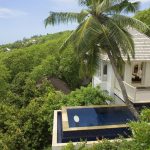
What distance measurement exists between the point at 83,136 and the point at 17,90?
945 inches

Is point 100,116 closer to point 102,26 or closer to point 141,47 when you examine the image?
point 102,26

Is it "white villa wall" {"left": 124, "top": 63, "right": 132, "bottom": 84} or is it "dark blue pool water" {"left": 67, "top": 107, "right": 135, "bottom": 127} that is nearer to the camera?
"dark blue pool water" {"left": 67, "top": 107, "right": 135, "bottom": 127}

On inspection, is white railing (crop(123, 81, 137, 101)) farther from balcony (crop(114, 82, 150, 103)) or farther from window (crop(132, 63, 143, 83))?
window (crop(132, 63, 143, 83))

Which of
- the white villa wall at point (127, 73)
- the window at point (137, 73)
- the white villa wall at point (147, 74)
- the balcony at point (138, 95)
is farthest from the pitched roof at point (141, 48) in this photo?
the balcony at point (138, 95)

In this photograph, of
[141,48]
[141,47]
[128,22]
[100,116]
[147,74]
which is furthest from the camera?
[147,74]

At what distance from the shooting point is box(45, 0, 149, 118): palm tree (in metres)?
17.6

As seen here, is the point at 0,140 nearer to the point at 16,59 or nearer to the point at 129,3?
the point at 129,3

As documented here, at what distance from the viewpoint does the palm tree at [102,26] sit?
1756 cm

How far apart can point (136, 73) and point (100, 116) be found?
6.15 m

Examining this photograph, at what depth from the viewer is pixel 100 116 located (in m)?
20.3

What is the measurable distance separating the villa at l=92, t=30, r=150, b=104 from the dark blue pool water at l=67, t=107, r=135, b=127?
60.1 inches

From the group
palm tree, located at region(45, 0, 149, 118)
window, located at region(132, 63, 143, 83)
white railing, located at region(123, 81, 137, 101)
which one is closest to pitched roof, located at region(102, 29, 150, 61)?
window, located at region(132, 63, 143, 83)

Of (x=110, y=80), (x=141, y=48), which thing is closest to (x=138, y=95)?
(x=110, y=80)

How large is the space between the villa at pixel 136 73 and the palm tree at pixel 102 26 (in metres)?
3.54
